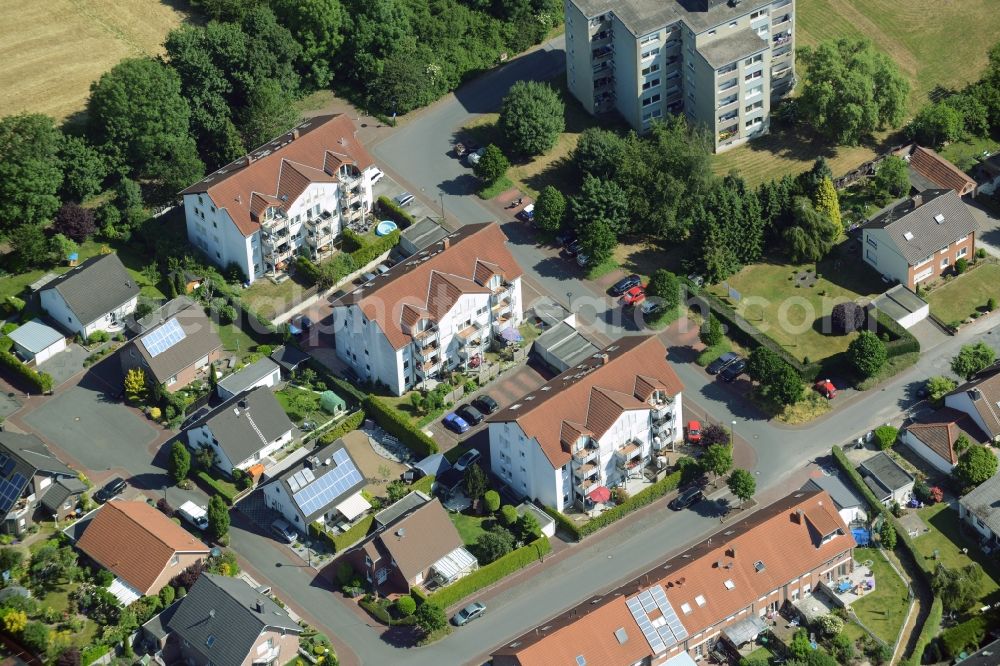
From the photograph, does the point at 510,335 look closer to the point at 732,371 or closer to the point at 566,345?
the point at 566,345

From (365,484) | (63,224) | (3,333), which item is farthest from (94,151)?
(365,484)

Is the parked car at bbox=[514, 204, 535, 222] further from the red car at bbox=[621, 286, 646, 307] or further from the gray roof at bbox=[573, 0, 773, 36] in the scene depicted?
the gray roof at bbox=[573, 0, 773, 36]

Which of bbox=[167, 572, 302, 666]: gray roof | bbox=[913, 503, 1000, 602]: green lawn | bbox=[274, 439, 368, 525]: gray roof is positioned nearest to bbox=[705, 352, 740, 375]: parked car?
bbox=[913, 503, 1000, 602]: green lawn

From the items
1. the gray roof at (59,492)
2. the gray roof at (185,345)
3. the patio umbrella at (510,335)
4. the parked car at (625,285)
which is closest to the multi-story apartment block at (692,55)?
the parked car at (625,285)

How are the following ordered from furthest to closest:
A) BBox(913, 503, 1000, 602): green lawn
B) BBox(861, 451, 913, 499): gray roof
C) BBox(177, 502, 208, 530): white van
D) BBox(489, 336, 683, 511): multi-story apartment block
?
BBox(861, 451, 913, 499): gray roof → BBox(177, 502, 208, 530): white van → BBox(489, 336, 683, 511): multi-story apartment block → BBox(913, 503, 1000, 602): green lawn

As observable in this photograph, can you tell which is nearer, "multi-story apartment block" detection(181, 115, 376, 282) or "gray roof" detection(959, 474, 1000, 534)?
"gray roof" detection(959, 474, 1000, 534)

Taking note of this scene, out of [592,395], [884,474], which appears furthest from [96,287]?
[884,474]

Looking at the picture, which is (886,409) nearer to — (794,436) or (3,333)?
(794,436)

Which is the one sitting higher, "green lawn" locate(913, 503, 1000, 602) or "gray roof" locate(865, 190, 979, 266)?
"gray roof" locate(865, 190, 979, 266)
